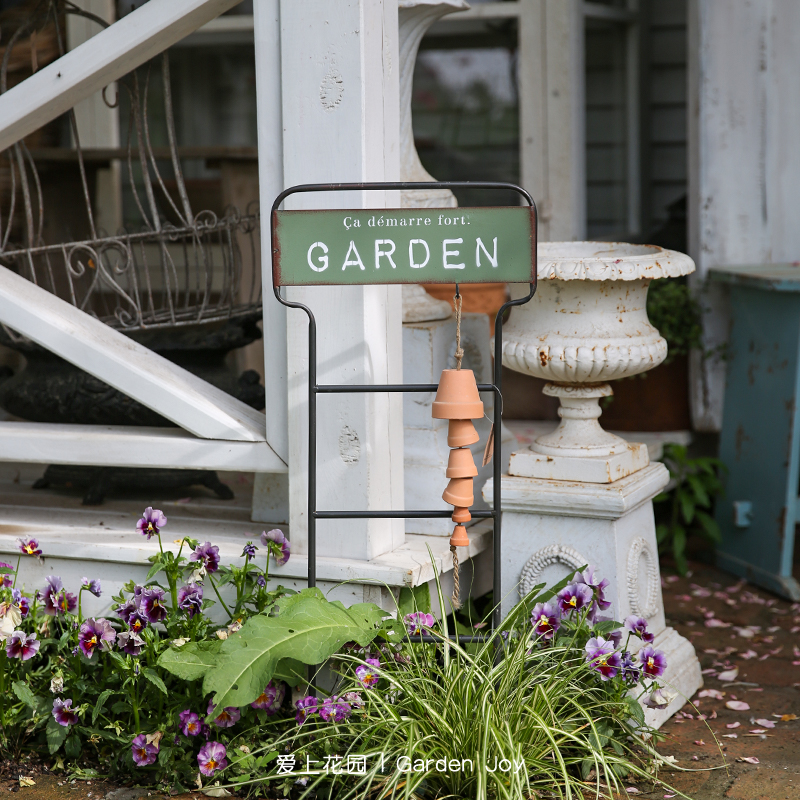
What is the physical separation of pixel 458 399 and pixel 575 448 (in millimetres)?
564

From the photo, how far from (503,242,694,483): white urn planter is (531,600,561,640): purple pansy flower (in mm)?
373

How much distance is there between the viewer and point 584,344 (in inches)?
93.0

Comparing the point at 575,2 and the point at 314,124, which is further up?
the point at 575,2

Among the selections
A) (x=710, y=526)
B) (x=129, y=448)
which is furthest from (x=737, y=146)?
(x=129, y=448)

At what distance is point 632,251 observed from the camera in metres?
2.60

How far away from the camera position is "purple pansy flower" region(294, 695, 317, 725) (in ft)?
6.72

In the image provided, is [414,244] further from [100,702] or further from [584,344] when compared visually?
[100,702]

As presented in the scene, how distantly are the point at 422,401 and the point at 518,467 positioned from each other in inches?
13.2

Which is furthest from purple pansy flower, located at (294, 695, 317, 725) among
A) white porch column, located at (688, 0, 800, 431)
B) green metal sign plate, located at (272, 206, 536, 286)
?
white porch column, located at (688, 0, 800, 431)

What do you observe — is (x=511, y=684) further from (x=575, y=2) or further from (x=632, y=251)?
(x=575, y=2)

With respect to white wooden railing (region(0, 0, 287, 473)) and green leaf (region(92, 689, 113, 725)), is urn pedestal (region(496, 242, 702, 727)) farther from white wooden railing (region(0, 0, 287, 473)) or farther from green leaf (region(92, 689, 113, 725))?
green leaf (region(92, 689, 113, 725))

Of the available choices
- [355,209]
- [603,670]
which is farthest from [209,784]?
[355,209]

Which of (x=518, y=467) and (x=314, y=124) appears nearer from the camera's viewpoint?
(x=314, y=124)

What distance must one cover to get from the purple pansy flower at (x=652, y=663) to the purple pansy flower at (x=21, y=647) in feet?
4.42
